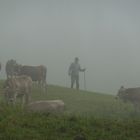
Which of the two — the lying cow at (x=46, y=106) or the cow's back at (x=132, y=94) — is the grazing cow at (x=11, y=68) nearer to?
the cow's back at (x=132, y=94)

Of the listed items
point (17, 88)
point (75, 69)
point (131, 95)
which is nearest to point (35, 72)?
point (75, 69)

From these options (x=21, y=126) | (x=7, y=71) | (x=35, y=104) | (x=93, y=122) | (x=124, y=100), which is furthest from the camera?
(x=7, y=71)

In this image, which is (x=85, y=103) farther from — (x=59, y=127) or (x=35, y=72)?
(x=59, y=127)

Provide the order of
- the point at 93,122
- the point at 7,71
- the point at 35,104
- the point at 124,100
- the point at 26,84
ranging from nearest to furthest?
the point at 93,122 → the point at 35,104 → the point at 26,84 → the point at 124,100 → the point at 7,71

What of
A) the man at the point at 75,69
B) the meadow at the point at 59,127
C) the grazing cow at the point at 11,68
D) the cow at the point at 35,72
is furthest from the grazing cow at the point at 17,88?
the man at the point at 75,69

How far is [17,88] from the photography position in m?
26.2

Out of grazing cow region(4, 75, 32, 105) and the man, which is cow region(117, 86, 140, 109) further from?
the man

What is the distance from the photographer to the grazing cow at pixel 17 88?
Result: 25438mm

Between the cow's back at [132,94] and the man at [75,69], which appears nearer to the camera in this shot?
the cow's back at [132,94]

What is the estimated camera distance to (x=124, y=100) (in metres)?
30.6

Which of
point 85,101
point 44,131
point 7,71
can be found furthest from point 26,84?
point 44,131

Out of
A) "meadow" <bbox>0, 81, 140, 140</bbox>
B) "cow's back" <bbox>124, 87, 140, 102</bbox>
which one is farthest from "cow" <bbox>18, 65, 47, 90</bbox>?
"meadow" <bbox>0, 81, 140, 140</bbox>

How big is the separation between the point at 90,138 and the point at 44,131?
1.29m

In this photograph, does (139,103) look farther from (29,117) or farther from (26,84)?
(29,117)
